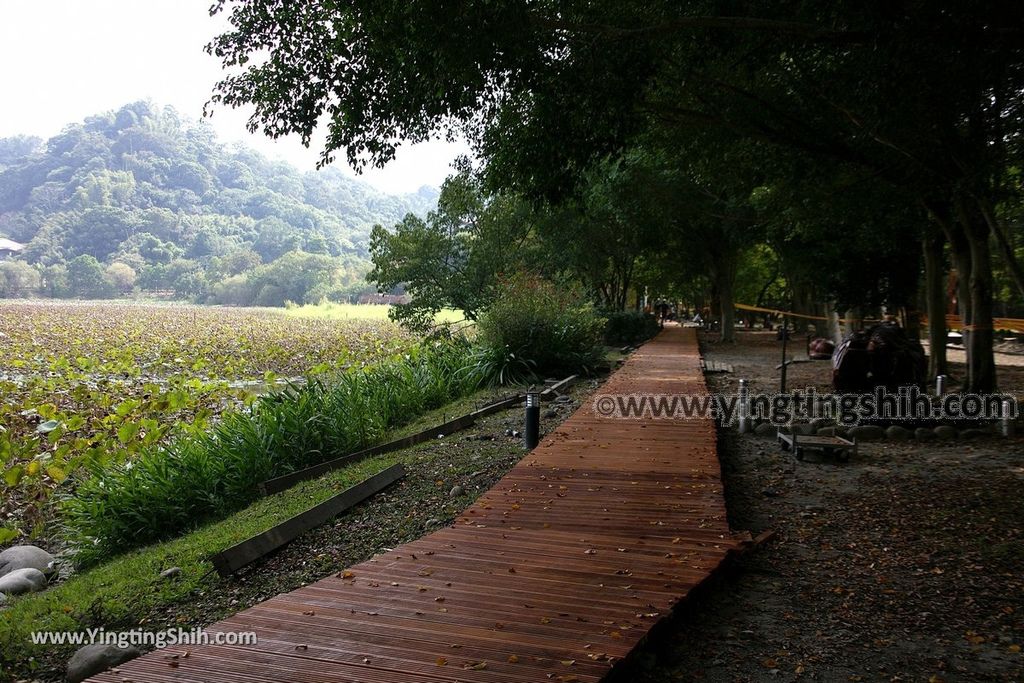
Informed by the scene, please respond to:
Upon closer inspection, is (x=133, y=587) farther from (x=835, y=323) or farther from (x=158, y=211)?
(x=158, y=211)

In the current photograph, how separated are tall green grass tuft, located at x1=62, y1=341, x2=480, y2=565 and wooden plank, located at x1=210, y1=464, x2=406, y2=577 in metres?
1.76

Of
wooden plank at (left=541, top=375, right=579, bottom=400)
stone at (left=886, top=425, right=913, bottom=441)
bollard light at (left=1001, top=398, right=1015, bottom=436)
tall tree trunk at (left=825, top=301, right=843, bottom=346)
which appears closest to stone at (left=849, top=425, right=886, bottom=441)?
stone at (left=886, top=425, right=913, bottom=441)

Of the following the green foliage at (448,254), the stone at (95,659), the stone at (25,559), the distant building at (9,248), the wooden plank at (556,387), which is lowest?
the stone at (25,559)

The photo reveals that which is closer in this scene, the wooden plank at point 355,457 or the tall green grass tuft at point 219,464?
the tall green grass tuft at point 219,464

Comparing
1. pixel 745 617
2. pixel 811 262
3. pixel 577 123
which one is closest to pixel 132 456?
pixel 577 123

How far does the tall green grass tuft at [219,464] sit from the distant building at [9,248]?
34.6 m

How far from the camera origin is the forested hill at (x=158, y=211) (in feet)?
125

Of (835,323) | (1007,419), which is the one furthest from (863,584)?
(835,323)

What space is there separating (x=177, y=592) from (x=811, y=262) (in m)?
15.6

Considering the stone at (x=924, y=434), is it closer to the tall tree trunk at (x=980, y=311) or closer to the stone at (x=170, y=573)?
the tall tree trunk at (x=980, y=311)

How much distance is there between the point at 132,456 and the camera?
27.4ft

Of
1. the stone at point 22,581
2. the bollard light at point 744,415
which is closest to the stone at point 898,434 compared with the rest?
the bollard light at point 744,415

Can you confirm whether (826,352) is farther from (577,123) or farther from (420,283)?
(577,123)

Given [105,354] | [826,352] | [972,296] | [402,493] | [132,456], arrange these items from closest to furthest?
[402,493], [132,456], [972,296], [105,354], [826,352]
